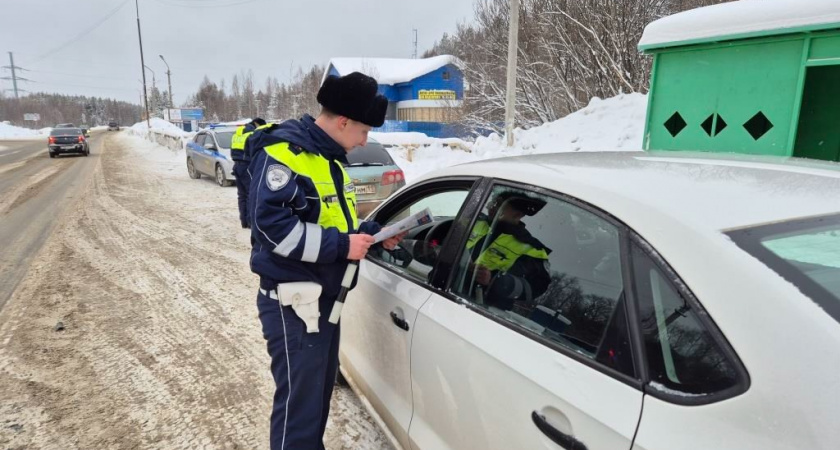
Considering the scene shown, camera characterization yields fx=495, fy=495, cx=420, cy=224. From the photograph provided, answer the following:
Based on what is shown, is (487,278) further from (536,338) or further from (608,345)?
Result: (608,345)

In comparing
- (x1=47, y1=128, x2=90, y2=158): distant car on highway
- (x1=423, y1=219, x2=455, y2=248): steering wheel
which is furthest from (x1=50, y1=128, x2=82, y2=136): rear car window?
(x1=423, y1=219, x2=455, y2=248): steering wheel

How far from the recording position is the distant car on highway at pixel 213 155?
1250 centimetres

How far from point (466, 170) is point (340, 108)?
0.59m

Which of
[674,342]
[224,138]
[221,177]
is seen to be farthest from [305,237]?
[224,138]

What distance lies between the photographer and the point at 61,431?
2.83 meters

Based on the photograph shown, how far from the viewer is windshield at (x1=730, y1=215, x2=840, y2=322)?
1058 mm

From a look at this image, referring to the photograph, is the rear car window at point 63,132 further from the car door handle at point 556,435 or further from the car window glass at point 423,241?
the car door handle at point 556,435

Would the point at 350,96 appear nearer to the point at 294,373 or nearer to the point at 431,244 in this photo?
the point at 431,244

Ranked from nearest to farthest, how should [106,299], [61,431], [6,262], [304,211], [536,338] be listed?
1. [536,338]
2. [304,211]
3. [61,431]
4. [106,299]
5. [6,262]

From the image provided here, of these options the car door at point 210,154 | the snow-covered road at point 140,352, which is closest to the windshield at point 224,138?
the car door at point 210,154

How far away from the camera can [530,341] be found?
1.53 m

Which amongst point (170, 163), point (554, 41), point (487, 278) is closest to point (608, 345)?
point (487, 278)

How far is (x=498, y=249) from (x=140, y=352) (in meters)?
3.19

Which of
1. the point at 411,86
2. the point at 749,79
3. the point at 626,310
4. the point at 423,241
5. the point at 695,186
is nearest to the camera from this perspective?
the point at 626,310
